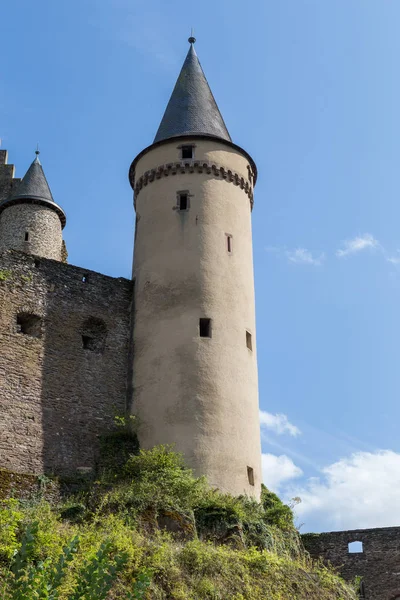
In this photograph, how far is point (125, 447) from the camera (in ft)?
83.8

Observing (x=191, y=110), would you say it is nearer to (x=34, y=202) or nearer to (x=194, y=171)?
(x=194, y=171)

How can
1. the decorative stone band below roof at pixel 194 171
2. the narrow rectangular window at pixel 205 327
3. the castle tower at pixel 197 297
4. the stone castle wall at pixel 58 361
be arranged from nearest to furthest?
1. the stone castle wall at pixel 58 361
2. the castle tower at pixel 197 297
3. the narrow rectangular window at pixel 205 327
4. the decorative stone band below roof at pixel 194 171

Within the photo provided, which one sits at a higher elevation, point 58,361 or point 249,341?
point 249,341

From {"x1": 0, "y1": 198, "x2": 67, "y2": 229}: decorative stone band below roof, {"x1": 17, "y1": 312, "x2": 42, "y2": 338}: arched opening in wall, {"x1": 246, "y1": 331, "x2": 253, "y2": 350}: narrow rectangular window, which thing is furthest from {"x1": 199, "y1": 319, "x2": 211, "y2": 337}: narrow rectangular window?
{"x1": 0, "y1": 198, "x2": 67, "y2": 229}: decorative stone band below roof

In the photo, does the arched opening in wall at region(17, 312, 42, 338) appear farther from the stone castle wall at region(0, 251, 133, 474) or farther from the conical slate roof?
the conical slate roof

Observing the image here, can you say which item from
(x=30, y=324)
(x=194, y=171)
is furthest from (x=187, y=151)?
(x=30, y=324)

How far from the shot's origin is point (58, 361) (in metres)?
26.1

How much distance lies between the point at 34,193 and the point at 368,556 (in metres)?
18.0

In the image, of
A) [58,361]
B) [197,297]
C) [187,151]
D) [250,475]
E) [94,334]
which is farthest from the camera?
[187,151]

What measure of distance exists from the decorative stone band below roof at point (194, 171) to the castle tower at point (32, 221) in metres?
4.62

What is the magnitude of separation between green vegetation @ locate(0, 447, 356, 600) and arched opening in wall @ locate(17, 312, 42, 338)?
484cm

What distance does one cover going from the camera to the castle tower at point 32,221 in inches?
1270

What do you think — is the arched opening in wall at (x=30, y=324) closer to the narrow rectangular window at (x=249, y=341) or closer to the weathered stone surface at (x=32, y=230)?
the weathered stone surface at (x=32, y=230)

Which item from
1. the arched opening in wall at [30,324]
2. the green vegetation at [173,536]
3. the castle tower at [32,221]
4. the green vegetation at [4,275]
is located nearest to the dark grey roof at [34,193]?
the castle tower at [32,221]
